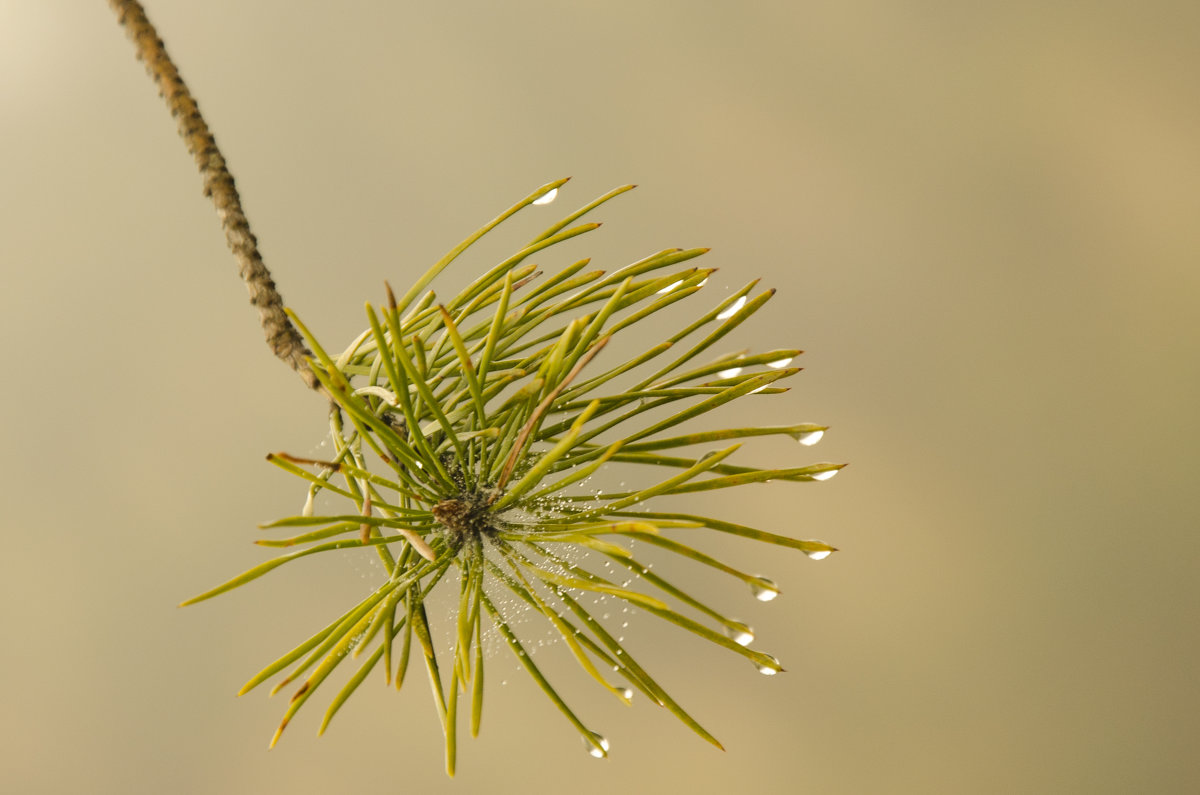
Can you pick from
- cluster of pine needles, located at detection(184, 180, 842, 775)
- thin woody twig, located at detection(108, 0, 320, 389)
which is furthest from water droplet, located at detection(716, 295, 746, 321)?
thin woody twig, located at detection(108, 0, 320, 389)

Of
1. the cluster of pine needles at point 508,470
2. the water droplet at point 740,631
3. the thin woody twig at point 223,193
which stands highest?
the thin woody twig at point 223,193

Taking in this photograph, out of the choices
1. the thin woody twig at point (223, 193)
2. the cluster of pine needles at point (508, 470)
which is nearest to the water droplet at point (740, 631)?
the cluster of pine needles at point (508, 470)

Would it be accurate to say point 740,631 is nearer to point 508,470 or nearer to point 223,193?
point 508,470

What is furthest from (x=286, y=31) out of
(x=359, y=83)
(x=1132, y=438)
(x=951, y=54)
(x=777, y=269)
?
(x=1132, y=438)

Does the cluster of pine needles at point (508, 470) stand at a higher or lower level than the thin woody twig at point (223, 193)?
lower

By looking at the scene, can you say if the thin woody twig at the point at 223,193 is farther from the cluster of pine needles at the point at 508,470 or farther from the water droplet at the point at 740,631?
the water droplet at the point at 740,631

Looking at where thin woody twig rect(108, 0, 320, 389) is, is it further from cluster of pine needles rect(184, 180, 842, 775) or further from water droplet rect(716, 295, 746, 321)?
water droplet rect(716, 295, 746, 321)

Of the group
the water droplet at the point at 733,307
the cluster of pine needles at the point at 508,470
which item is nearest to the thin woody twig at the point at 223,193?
the cluster of pine needles at the point at 508,470

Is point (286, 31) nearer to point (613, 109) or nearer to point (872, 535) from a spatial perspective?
point (613, 109)

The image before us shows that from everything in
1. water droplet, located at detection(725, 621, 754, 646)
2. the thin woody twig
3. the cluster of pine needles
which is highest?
the thin woody twig
